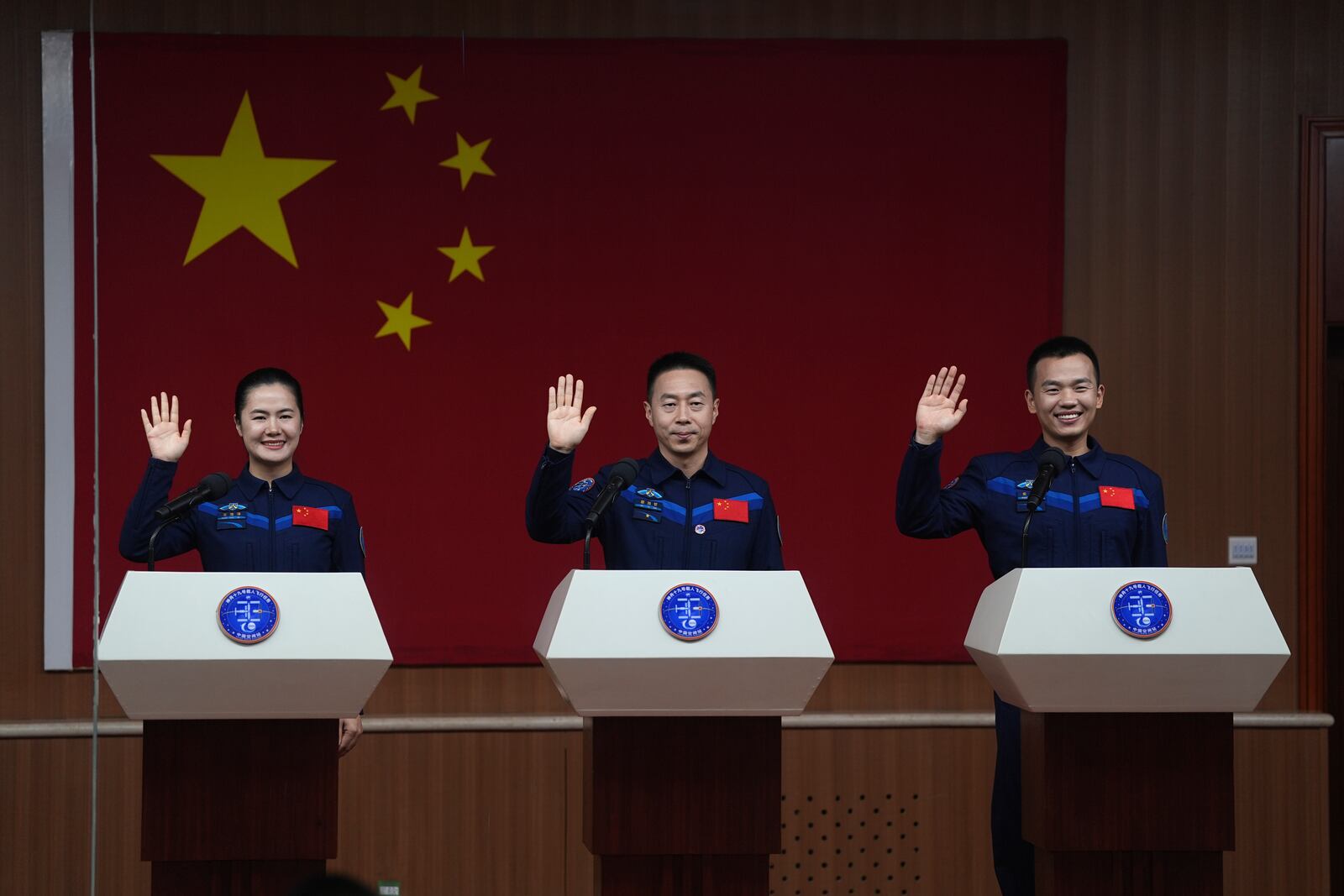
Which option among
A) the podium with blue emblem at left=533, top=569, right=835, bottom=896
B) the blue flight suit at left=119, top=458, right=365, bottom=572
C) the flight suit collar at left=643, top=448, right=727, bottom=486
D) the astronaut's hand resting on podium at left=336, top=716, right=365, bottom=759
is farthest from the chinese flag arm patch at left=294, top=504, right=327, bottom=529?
the podium with blue emblem at left=533, top=569, right=835, bottom=896

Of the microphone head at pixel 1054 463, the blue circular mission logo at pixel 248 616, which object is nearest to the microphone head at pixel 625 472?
the blue circular mission logo at pixel 248 616

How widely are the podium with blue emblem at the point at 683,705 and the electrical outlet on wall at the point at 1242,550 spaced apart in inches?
87.1

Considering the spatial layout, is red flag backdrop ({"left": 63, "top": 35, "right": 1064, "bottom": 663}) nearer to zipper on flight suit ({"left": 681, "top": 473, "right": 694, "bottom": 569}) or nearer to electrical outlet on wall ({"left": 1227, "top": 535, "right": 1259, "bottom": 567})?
electrical outlet on wall ({"left": 1227, "top": 535, "right": 1259, "bottom": 567})

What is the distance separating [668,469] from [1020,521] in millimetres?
732

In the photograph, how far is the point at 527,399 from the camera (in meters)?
3.91

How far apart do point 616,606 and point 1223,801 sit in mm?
1023

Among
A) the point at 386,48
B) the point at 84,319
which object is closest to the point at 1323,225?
the point at 386,48

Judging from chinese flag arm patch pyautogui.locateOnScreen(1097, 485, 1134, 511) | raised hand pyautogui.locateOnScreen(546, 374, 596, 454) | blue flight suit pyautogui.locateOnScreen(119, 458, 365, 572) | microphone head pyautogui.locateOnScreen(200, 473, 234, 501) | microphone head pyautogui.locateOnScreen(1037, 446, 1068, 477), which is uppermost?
raised hand pyautogui.locateOnScreen(546, 374, 596, 454)

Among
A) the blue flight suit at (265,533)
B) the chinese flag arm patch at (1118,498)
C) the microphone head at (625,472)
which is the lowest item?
the blue flight suit at (265,533)

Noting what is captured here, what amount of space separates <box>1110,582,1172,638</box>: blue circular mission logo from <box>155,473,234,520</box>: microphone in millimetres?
1451

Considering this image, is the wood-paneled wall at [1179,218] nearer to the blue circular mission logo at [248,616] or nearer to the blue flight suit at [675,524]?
the blue flight suit at [675,524]

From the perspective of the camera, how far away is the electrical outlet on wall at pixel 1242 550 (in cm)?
396

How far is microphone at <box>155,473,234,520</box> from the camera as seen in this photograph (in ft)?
7.51

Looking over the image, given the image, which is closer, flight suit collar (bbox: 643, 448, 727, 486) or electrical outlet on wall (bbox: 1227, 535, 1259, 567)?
flight suit collar (bbox: 643, 448, 727, 486)
